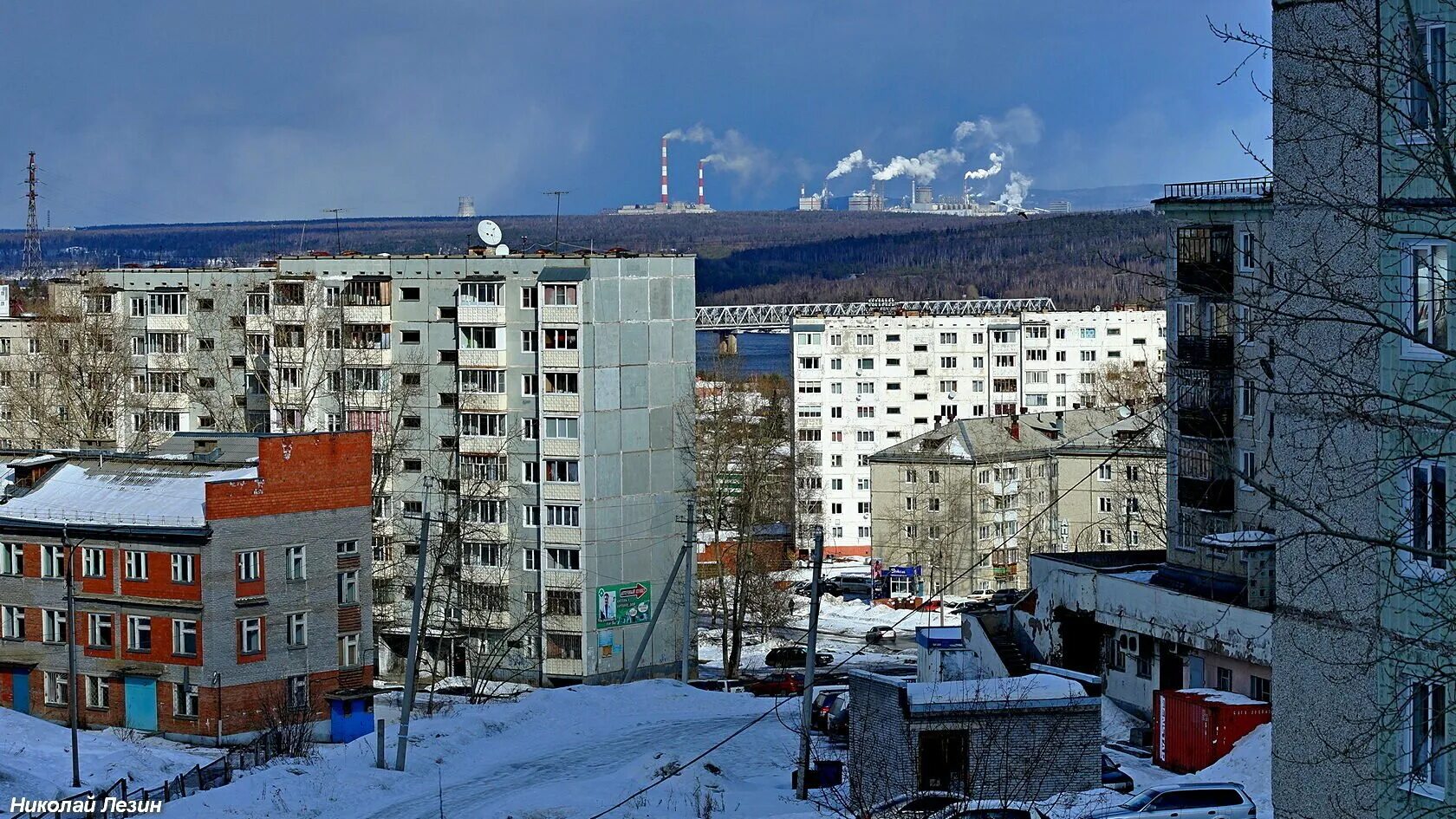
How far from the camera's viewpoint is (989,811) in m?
15.8

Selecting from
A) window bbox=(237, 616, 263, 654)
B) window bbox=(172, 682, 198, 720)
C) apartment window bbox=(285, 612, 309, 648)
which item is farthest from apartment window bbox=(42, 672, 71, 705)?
apartment window bbox=(285, 612, 309, 648)

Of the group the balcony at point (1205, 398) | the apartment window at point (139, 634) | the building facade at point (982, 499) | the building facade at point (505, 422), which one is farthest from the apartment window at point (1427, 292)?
the building facade at point (982, 499)

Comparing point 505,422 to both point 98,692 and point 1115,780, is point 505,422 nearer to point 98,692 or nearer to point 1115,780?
point 98,692

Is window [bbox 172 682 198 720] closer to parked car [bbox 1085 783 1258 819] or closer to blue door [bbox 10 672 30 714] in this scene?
blue door [bbox 10 672 30 714]

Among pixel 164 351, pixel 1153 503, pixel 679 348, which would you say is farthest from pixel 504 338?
pixel 1153 503

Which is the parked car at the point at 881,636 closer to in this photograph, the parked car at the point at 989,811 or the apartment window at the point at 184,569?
the apartment window at the point at 184,569

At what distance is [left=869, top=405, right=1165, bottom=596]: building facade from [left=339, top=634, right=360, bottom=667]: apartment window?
3146 centimetres

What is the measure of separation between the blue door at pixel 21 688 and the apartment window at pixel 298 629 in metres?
4.81

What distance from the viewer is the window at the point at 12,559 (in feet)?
112

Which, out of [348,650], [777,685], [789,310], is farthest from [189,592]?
[789,310]

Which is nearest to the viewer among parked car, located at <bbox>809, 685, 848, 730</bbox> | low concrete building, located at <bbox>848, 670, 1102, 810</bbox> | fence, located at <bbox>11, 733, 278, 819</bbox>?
low concrete building, located at <bbox>848, 670, 1102, 810</bbox>

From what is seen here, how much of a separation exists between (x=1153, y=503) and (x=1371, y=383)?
47.9m

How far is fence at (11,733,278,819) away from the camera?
2012cm

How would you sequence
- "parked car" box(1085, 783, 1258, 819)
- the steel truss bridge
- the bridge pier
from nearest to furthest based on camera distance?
"parked car" box(1085, 783, 1258, 819) → the steel truss bridge → the bridge pier
